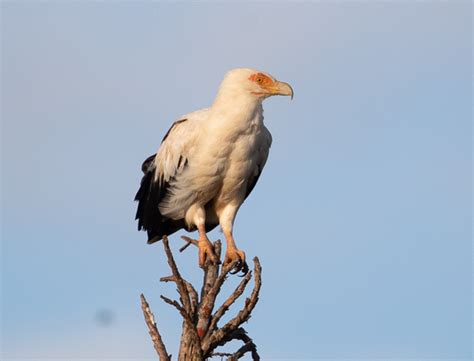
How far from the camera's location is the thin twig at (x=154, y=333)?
6.23 m

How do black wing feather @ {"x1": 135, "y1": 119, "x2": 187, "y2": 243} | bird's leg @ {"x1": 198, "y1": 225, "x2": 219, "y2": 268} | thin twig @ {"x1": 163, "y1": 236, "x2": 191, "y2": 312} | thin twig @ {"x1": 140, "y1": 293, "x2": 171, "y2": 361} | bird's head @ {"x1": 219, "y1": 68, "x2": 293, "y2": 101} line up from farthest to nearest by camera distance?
black wing feather @ {"x1": 135, "y1": 119, "x2": 187, "y2": 243}, bird's head @ {"x1": 219, "y1": 68, "x2": 293, "y2": 101}, bird's leg @ {"x1": 198, "y1": 225, "x2": 219, "y2": 268}, thin twig @ {"x1": 163, "y1": 236, "x2": 191, "y2": 312}, thin twig @ {"x1": 140, "y1": 293, "x2": 171, "y2": 361}

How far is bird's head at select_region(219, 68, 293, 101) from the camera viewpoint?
8.55 m

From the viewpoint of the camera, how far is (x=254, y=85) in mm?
8602

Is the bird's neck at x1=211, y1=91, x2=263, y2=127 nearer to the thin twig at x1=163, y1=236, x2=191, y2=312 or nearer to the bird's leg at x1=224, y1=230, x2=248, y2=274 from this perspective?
the bird's leg at x1=224, y1=230, x2=248, y2=274

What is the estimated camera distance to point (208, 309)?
262 inches

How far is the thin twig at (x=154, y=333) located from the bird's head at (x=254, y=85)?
2.80m

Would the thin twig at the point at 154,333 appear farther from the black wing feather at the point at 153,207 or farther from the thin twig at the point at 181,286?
the black wing feather at the point at 153,207

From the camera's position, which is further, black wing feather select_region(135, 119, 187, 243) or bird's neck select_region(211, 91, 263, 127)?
black wing feather select_region(135, 119, 187, 243)

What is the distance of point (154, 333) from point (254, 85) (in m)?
3.19

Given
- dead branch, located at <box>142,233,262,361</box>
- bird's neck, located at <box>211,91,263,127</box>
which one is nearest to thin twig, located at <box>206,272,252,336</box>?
dead branch, located at <box>142,233,262,361</box>

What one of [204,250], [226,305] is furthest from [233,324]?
[204,250]

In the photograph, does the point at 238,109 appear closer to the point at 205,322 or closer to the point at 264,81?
the point at 264,81

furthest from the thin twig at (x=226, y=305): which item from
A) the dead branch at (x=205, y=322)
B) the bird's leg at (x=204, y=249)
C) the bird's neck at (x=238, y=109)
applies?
the bird's neck at (x=238, y=109)

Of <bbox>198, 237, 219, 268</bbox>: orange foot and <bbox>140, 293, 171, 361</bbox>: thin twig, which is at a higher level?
<bbox>198, 237, 219, 268</bbox>: orange foot
